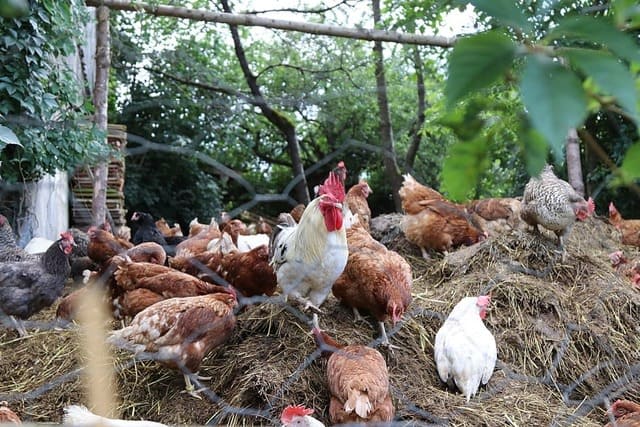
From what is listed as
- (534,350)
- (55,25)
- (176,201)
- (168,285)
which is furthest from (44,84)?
(176,201)

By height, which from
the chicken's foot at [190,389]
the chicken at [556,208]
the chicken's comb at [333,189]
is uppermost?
the chicken's comb at [333,189]

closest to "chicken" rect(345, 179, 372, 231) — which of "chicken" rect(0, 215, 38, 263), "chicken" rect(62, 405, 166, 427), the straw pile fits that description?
the straw pile

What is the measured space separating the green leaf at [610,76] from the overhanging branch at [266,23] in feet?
10.7

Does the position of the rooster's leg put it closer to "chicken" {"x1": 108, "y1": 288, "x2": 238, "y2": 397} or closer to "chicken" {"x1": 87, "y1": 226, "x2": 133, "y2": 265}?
"chicken" {"x1": 108, "y1": 288, "x2": 238, "y2": 397}

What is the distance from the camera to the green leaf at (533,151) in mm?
310

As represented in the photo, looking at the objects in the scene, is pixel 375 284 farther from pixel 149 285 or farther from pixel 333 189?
pixel 149 285

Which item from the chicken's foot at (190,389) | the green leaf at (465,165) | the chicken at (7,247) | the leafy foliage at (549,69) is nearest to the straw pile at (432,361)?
the chicken's foot at (190,389)

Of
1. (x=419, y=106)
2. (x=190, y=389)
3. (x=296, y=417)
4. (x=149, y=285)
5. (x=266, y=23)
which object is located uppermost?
(x=266, y=23)

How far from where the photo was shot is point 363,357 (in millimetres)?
1989

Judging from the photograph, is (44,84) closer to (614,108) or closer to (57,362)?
(57,362)

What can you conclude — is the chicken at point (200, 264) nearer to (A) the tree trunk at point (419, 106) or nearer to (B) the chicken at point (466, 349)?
(B) the chicken at point (466, 349)

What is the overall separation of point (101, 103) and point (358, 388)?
272 cm

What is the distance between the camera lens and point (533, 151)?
314mm

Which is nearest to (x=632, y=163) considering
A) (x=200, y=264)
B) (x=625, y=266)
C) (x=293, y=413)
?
(x=293, y=413)
